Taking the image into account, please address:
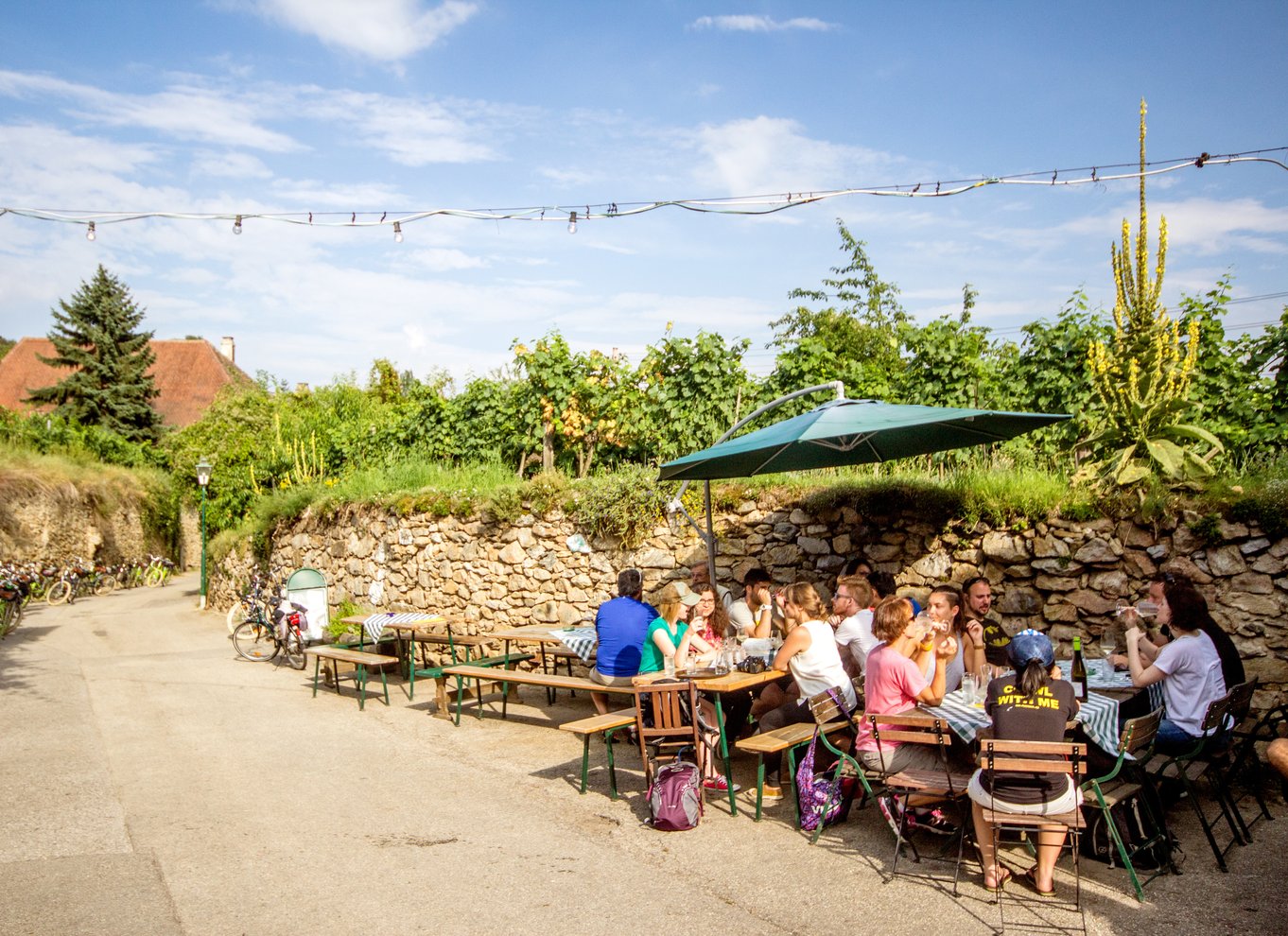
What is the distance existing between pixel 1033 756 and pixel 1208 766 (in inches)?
57.6

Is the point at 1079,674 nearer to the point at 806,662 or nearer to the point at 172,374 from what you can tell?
the point at 806,662

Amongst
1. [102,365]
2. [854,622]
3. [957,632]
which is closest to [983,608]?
[957,632]

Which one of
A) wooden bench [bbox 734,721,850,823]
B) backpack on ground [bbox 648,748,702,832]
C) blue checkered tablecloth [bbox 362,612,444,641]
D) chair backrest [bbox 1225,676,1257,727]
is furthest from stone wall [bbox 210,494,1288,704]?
backpack on ground [bbox 648,748,702,832]

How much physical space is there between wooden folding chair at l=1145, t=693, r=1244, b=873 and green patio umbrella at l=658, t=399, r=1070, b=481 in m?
2.08

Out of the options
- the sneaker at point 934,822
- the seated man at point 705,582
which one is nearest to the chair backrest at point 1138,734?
the sneaker at point 934,822

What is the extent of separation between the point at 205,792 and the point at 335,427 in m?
13.9

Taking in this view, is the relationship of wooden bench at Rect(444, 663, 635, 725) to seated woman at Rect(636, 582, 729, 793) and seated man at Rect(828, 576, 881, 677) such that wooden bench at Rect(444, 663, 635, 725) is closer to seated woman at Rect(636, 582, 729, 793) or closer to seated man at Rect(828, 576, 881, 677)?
seated woman at Rect(636, 582, 729, 793)

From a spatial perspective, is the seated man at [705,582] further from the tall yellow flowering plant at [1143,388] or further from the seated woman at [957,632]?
the tall yellow flowering plant at [1143,388]

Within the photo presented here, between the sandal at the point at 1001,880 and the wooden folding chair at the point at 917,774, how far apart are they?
17 centimetres

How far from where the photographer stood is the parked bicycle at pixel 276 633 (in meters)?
12.1

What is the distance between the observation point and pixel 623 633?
704 centimetres

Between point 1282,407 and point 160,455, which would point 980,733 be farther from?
point 160,455

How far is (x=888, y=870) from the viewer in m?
4.70

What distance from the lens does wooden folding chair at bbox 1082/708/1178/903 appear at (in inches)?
172
